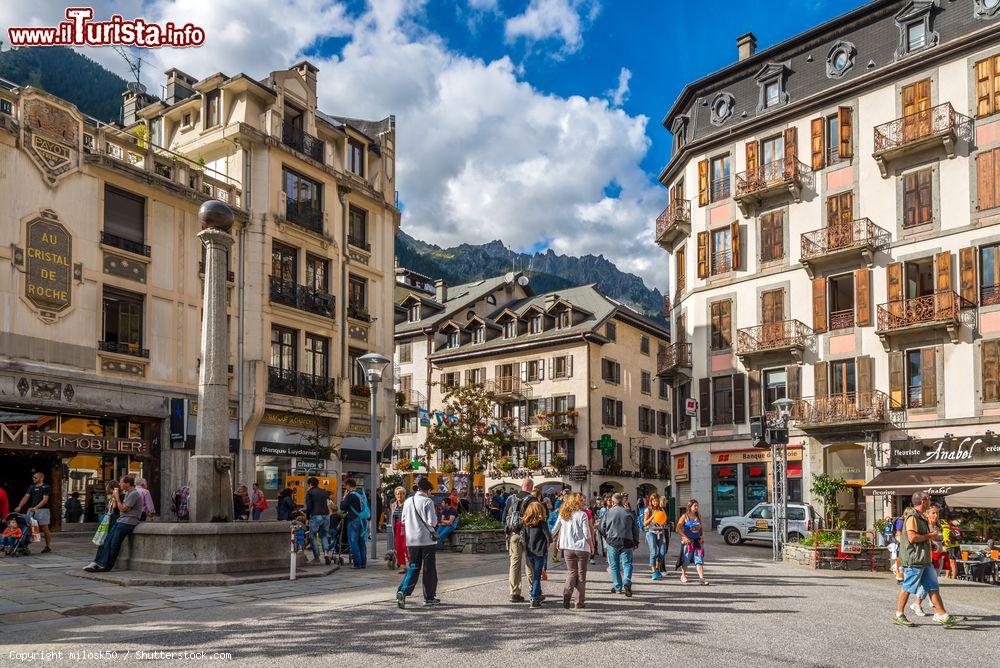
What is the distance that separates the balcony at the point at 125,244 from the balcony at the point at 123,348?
267 centimetres

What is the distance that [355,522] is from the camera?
1855 cm

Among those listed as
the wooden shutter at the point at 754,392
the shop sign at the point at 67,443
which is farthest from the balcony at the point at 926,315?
the shop sign at the point at 67,443

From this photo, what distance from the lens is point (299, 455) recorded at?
33125 millimetres

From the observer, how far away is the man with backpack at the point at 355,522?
18438 millimetres

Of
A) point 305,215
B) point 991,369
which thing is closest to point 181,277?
point 305,215

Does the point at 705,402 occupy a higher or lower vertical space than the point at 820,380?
lower

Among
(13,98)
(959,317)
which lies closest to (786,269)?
(959,317)

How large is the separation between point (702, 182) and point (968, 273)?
12.4m

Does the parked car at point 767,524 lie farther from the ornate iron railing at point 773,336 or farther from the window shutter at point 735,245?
the window shutter at point 735,245

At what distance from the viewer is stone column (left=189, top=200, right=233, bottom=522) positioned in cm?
1627

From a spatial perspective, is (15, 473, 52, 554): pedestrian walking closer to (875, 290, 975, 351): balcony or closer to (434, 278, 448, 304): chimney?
(875, 290, 975, 351): balcony

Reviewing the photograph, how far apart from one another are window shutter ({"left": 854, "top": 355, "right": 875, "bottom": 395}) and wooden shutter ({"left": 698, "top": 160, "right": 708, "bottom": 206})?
10227mm

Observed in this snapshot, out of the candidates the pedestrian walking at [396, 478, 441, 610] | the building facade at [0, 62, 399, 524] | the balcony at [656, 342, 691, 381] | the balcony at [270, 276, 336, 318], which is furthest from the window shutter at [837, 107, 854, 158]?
the pedestrian walking at [396, 478, 441, 610]

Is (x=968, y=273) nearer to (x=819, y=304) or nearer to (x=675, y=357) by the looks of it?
(x=819, y=304)
